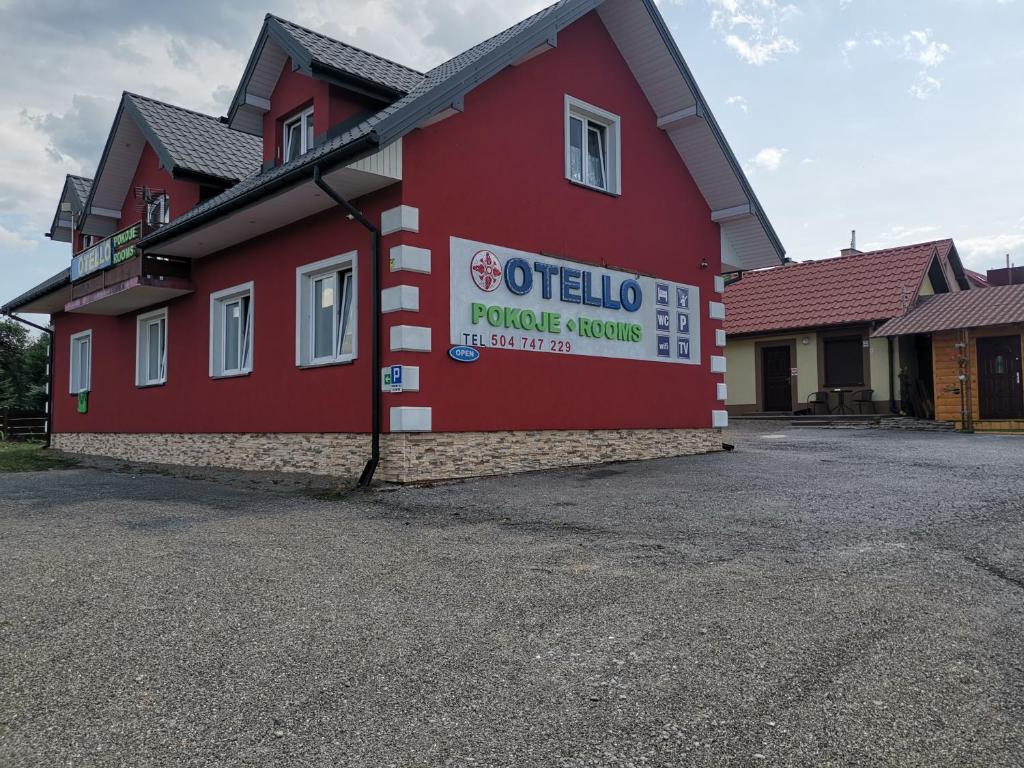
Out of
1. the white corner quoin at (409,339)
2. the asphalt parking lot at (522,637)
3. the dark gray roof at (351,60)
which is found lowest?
the asphalt parking lot at (522,637)

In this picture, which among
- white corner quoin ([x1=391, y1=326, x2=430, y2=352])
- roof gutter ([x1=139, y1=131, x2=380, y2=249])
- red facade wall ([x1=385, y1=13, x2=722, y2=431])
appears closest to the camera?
roof gutter ([x1=139, y1=131, x2=380, y2=249])

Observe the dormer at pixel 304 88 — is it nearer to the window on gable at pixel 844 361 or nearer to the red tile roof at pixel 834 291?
the red tile roof at pixel 834 291

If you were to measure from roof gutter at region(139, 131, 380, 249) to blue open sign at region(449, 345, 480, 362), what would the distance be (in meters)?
2.71

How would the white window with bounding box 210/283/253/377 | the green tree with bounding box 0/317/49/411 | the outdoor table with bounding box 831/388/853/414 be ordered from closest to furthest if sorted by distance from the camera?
the white window with bounding box 210/283/253/377 → the outdoor table with bounding box 831/388/853/414 → the green tree with bounding box 0/317/49/411

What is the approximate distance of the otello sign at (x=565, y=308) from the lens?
10719 millimetres

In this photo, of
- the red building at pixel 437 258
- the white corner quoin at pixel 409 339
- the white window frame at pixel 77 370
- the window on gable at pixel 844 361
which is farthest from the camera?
the window on gable at pixel 844 361

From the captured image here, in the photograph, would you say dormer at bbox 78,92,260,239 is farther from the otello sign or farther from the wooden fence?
the wooden fence

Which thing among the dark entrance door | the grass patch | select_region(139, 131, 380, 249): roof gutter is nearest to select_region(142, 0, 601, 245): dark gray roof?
select_region(139, 131, 380, 249): roof gutter

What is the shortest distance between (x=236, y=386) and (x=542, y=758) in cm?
1137

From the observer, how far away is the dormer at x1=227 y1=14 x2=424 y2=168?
11539 millimetres

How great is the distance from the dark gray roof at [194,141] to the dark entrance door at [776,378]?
52.6ft

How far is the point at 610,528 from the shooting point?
6.86 metres

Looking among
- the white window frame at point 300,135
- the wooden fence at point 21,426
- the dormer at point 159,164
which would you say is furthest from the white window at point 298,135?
Result: the wooden fence at point 21,426

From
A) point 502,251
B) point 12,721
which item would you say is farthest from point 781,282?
point 12,721
